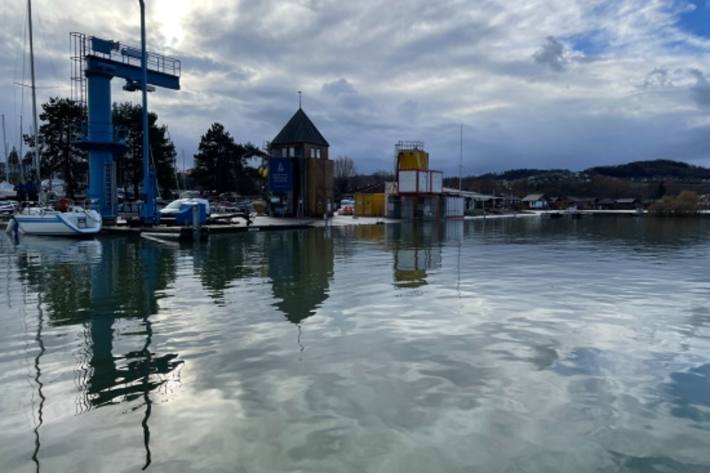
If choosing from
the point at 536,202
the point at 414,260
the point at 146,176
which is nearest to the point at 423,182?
the point at 146,176

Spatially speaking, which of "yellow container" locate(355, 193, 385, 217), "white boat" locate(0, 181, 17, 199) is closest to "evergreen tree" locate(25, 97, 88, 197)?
"white boat" locate(0, 181, 17, 199)

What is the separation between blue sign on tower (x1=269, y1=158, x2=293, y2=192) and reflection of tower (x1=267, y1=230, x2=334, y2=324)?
24.6m

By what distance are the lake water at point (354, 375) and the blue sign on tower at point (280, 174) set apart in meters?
40.0

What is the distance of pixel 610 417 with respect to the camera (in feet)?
20.5

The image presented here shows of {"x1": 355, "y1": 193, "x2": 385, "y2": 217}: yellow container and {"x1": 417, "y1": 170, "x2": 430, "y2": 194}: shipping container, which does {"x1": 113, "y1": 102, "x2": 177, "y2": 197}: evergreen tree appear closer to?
{"x1": 355, "y1": 193, "x2": 385, "y2": 217}: yellow container

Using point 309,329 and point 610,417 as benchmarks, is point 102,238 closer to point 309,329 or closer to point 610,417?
point 309,329

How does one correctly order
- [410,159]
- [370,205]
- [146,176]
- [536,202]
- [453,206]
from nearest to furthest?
1. [146,176]
2. [410,159]
3. [370,205]
4. [453,206]
5. [536,202]

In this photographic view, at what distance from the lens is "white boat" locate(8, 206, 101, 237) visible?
31.2m

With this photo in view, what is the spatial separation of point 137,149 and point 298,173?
72.9ft

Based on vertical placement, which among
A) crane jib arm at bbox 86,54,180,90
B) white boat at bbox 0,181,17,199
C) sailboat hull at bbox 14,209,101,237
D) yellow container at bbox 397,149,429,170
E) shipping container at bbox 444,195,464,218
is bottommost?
sailboat hull at bbox 14,209,101,237

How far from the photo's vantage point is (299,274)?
58.3 feet

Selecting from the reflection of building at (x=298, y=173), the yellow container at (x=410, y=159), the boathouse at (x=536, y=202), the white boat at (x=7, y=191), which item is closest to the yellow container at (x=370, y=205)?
the yellow container at (x=410, y=159)

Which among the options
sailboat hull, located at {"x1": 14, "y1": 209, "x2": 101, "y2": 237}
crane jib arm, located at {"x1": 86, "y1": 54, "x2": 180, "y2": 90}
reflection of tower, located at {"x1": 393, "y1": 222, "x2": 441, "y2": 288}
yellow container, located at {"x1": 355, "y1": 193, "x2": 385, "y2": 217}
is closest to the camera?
reflection of tower, located at {"x1": 393, "y1": 222, "x2": 441, "y2": 288}

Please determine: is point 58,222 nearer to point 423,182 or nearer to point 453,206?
point 423,182
